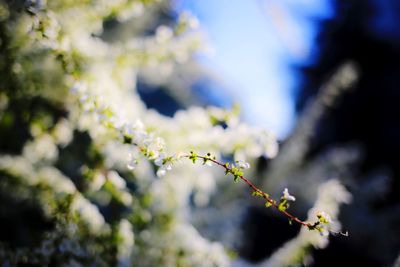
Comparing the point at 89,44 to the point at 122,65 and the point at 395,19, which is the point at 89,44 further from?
the point at 395,19

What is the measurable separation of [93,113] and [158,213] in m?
1.32

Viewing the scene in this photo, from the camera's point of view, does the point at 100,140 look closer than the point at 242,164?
No

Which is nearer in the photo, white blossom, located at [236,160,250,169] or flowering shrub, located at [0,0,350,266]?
white blossom, located at [236,160,250,169]

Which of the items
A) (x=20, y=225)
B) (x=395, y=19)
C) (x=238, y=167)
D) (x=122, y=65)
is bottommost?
(x=238, y=167)

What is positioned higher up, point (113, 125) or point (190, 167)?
point (190, 167)

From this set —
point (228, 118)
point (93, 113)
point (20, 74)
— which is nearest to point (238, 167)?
point (93, 113)

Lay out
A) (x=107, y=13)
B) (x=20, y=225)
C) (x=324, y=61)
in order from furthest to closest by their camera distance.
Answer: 1. (x=324, y=61)
2. (x=20, y=225)
3. (x=107, y=13)

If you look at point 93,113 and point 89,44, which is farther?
point 89,44

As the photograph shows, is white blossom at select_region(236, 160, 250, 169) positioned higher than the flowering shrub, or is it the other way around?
the flowering shrub

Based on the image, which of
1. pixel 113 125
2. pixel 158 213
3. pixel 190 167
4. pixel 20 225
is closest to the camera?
pixel 113 125

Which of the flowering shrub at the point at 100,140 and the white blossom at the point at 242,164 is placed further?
the flowering shrub at the point at 100,140

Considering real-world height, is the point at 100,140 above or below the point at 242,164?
above

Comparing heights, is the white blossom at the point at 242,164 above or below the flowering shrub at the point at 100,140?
below

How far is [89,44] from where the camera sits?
114 inches
